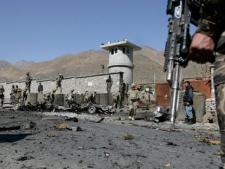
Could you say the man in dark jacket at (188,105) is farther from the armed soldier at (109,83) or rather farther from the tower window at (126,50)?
the tower window at (126,50)

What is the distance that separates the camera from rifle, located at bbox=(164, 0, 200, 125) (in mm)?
2252

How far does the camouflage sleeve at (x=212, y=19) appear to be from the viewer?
6.04ft

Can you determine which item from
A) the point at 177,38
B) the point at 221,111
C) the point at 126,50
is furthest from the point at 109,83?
the point at 221,111

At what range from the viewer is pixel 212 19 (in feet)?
6.17

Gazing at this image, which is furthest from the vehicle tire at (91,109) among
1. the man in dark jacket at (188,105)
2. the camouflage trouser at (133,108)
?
the man in dark jacket at (188,105)

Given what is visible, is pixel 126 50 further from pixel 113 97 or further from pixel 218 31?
pixel 218 31

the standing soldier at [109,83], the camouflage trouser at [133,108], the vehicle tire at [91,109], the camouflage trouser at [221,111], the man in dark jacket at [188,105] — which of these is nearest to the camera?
the camouflage trouser at [221,111]

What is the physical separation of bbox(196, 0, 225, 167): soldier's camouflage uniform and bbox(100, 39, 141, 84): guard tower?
107 feet

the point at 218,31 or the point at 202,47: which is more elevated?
the point at 218,31

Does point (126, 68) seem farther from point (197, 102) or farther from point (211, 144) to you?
point (211, 144)

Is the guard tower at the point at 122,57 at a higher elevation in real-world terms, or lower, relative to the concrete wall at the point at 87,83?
higher

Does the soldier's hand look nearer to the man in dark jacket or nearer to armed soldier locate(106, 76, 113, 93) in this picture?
the man in dark jacket

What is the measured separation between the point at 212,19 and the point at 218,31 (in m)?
0.09

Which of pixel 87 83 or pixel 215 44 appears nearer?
pixel 215 44
